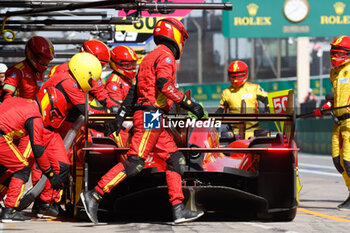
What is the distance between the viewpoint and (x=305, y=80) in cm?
3450

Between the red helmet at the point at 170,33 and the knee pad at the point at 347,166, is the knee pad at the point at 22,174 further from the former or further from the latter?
the knee pad at the point at 347,166

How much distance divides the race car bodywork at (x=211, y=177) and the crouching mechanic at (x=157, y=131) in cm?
16

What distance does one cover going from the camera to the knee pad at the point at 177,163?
24.6 feet

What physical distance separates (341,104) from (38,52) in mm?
4008

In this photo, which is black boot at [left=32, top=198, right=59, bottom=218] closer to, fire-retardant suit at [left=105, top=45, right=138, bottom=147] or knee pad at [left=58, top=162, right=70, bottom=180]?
knee pad at [left=58, top=162, right=70, bottom=180]

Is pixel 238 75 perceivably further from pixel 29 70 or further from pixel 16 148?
pixel 16 148

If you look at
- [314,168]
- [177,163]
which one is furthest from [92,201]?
[314,168]

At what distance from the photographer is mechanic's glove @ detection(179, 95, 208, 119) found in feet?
24.7

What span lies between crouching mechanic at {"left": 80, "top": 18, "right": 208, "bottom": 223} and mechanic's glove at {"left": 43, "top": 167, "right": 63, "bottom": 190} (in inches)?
26.5

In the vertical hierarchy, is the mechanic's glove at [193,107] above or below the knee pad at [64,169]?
above

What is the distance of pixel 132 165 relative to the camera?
7.46 meters

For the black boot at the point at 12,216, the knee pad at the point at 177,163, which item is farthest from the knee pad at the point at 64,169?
the knee pad at the point at 177,163

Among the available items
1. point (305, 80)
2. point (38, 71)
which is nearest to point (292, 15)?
point (305, 80)

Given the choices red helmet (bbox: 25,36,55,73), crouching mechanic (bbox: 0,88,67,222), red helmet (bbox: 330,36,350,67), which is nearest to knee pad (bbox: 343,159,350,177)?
red helmet (bbox: 330,36,350,67)
